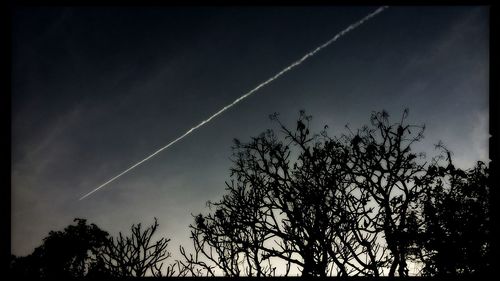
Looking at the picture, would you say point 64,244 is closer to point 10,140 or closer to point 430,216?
point 430,216

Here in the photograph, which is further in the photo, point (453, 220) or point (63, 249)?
point (63, 249)

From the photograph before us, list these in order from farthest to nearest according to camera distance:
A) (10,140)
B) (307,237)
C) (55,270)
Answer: (55,270) < (307,237) < (10,140)

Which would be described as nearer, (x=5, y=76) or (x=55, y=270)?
(x=5, y=76)

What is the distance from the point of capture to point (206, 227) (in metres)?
15.4

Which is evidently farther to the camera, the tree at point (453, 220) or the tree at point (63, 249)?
the tree at point (63, 249)

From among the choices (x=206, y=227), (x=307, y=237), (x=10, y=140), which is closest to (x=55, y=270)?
(x=206, y=227)

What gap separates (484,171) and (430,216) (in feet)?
9.45

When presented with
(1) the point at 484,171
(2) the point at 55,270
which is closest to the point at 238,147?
(1) the point at 484,171

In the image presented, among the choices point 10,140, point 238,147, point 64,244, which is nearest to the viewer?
point 10,140

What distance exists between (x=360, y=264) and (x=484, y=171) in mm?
6454

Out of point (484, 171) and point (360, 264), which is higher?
point (484, 171)

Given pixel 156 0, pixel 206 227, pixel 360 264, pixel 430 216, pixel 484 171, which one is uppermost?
pixel 484 171

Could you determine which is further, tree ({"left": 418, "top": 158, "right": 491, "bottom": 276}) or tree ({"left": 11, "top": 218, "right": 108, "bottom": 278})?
tree ({"left": 11, "top": 218, "right": 108, "bottom": 278})

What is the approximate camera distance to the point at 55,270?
25.8 meters
